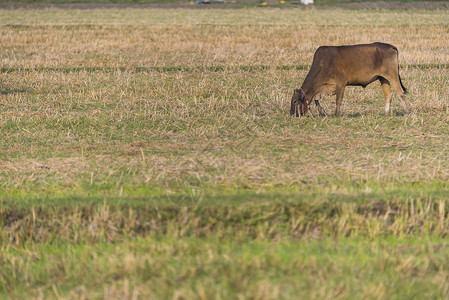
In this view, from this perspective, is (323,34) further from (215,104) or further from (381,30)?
(215,104)

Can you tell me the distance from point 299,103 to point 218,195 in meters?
6.13

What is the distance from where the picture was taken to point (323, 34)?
34938mm

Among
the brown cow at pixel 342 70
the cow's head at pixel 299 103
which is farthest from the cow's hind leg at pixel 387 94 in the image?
the cow's head at pixel 299 103

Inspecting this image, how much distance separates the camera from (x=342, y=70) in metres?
13.6

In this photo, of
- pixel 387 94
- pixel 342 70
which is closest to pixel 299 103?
pixel 342 70

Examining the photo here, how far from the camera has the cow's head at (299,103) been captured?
13664 millimetres

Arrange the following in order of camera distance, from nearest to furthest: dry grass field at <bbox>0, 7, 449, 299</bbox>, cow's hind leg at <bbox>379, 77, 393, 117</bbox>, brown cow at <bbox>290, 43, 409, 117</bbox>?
1. dry grass field at <bbox>0, 7, 449, 299</bbox>
2. brown cow at <bbox>290, 43, 409, 117</bbox>
3. cow's hind leg at <bbox>379, 77, 393, 117</bbox>

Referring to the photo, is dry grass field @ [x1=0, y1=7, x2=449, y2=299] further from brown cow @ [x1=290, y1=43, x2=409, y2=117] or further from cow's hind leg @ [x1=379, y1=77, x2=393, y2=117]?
brown cow @ [x1=290, y1=43, x2=409, y2=117]

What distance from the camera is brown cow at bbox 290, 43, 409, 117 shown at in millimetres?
13609

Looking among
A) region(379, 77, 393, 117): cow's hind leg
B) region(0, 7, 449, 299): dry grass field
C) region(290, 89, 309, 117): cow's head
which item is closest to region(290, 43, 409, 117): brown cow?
region(290, 89, 309, 117): cow's head

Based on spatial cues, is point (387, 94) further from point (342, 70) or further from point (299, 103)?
point (299, 103)

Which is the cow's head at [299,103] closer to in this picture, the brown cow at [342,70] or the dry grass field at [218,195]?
the brown cow at [342,70]

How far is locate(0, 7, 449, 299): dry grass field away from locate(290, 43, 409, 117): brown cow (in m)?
0.54

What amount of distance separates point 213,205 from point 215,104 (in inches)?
300
